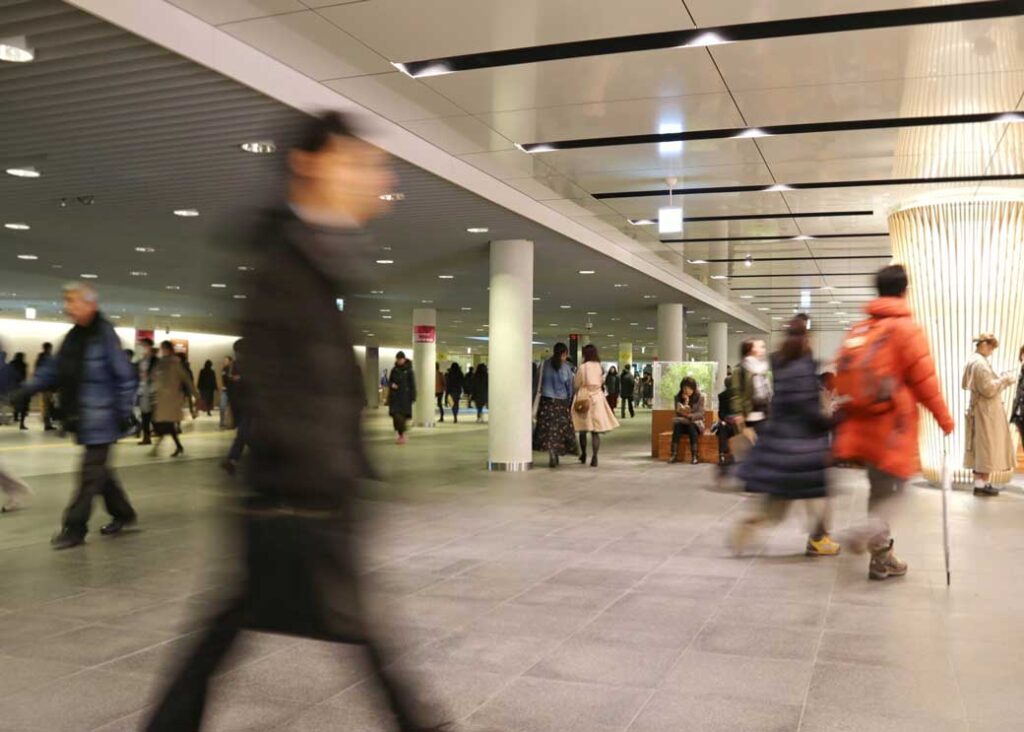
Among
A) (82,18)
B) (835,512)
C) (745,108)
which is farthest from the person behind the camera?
(835,512)

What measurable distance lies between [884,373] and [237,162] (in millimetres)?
7349

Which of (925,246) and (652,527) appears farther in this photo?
(925,246)

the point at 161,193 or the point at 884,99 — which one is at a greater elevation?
the point at 884,99

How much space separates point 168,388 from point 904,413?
12442mm

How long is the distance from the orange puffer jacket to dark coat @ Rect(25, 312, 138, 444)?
554 centimetres

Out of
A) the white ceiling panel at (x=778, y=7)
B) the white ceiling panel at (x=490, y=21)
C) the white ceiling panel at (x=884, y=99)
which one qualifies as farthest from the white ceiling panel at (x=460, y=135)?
the white ceiling panel at (x=778, y=7)

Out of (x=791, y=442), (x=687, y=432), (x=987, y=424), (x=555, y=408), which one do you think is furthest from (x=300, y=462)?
(x=687, y=432)

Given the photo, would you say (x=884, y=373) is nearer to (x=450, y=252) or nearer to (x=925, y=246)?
(x=925, y=246)

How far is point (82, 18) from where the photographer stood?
20.2 feet

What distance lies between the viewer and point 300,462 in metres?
2.57

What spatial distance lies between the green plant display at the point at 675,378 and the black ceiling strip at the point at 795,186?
4.18 metres

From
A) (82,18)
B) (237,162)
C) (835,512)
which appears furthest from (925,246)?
(82,18)

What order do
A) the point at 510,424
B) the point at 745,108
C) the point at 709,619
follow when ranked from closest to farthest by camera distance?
1. the point at 709,619
2. the point at 745,108
3. the point at 510,424

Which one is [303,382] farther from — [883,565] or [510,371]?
[510,371]
